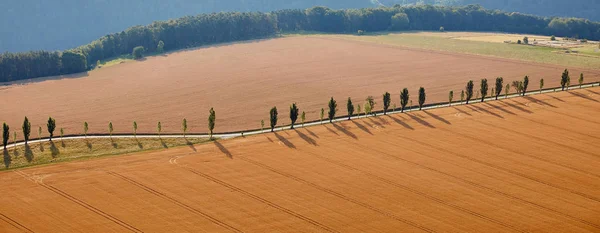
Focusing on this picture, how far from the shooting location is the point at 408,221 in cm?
5672

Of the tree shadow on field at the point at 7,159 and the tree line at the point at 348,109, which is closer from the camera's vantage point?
the tree shadow on field at the point at 7,159

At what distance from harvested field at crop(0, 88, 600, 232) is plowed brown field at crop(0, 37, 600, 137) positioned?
1828 cm

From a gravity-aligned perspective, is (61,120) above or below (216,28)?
below

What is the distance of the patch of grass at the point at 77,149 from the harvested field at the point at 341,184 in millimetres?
3697

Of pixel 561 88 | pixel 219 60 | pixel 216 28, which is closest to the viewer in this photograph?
pixel 561 88

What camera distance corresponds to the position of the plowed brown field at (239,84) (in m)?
101

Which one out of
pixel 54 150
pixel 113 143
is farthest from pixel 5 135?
pixel 113 143

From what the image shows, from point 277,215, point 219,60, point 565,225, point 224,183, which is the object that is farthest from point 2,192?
point 219,60

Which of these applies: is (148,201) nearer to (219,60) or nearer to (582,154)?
(582,154)

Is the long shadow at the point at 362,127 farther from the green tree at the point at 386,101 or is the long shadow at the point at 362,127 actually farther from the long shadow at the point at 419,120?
the long shadow at the point at 419,120

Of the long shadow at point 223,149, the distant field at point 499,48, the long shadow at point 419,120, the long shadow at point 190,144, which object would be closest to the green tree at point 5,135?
the long shadow at point 190,144

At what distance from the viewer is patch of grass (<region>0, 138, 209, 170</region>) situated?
75.8 metres

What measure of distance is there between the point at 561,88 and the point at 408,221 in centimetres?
7250

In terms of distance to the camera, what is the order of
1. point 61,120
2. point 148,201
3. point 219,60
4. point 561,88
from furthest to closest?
point 219,60 → point 561,88 → point 61,120 → point 148,201
